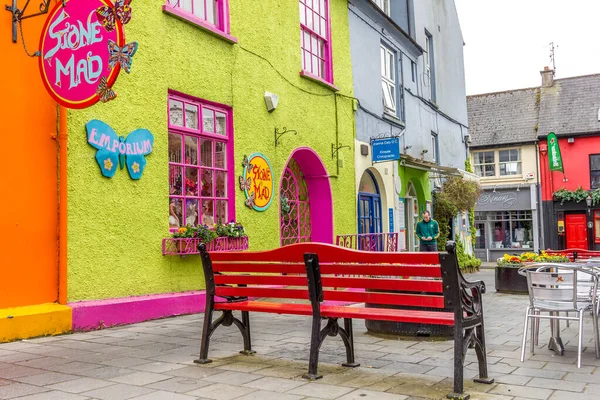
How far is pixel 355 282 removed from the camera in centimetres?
473

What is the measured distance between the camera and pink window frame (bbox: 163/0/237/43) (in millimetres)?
8509

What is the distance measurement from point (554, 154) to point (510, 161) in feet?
9.45

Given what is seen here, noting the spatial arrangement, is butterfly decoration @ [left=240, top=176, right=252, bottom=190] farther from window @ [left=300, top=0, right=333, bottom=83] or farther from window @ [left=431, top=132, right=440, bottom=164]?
window @ [left=431, top=132, right=440, bottom=164]

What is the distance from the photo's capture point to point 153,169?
8.03 m

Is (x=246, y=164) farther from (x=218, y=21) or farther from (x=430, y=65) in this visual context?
(x=430, y=65)

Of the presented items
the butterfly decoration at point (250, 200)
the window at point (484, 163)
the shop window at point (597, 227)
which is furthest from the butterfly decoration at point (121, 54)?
the window at point (484, 163)

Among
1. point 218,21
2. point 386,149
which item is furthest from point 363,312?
point 386,149

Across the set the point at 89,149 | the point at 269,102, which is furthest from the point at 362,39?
the point at 89,149

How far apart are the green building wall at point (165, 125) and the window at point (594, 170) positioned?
21487 mm

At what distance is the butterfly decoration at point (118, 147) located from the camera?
23.5 feet

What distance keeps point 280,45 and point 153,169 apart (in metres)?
4.26

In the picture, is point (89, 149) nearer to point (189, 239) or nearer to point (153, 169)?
point (153, 169)

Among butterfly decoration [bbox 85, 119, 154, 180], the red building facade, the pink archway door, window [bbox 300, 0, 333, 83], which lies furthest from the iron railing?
the red building facade

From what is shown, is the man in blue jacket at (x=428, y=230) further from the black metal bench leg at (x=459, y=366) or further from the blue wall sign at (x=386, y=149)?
the black metal bench leg at (x=459, y=366)
